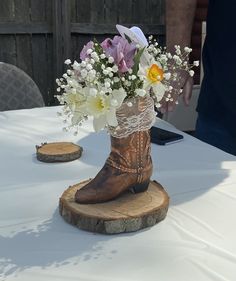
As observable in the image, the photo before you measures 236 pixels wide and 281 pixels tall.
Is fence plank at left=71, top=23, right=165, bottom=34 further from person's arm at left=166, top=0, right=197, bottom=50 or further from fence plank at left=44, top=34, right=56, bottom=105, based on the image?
person's arm at left=166, top=0, right=197, bottom=50

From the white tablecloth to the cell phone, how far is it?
60 mm

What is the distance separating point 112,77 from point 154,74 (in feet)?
0.28

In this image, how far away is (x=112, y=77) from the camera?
95 centimetres

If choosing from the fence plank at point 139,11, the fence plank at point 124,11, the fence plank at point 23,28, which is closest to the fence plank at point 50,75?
the fence plank at point 23,28

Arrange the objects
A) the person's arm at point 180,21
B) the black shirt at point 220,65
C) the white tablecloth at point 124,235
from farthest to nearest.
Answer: the person's arm at point 180,21, the black shirt at point 220,65, the white tablecloth at point 124,235

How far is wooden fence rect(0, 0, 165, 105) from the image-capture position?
4.46 m

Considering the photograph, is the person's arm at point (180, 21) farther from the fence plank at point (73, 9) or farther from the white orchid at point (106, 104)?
the fence plank at point (73, 9)

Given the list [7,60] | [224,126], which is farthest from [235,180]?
[7,60]

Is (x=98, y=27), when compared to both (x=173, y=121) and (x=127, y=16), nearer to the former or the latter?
(x=127, y=16)

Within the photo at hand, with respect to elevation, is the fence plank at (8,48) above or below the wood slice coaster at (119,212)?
below

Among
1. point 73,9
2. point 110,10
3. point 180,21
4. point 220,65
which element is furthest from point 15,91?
point 110,10

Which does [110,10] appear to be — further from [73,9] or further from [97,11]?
[73,9]

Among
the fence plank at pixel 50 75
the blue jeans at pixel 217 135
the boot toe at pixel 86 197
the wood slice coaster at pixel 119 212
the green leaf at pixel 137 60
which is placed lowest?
the fence plank at pixel 50 75

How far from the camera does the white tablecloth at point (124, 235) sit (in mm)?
858
